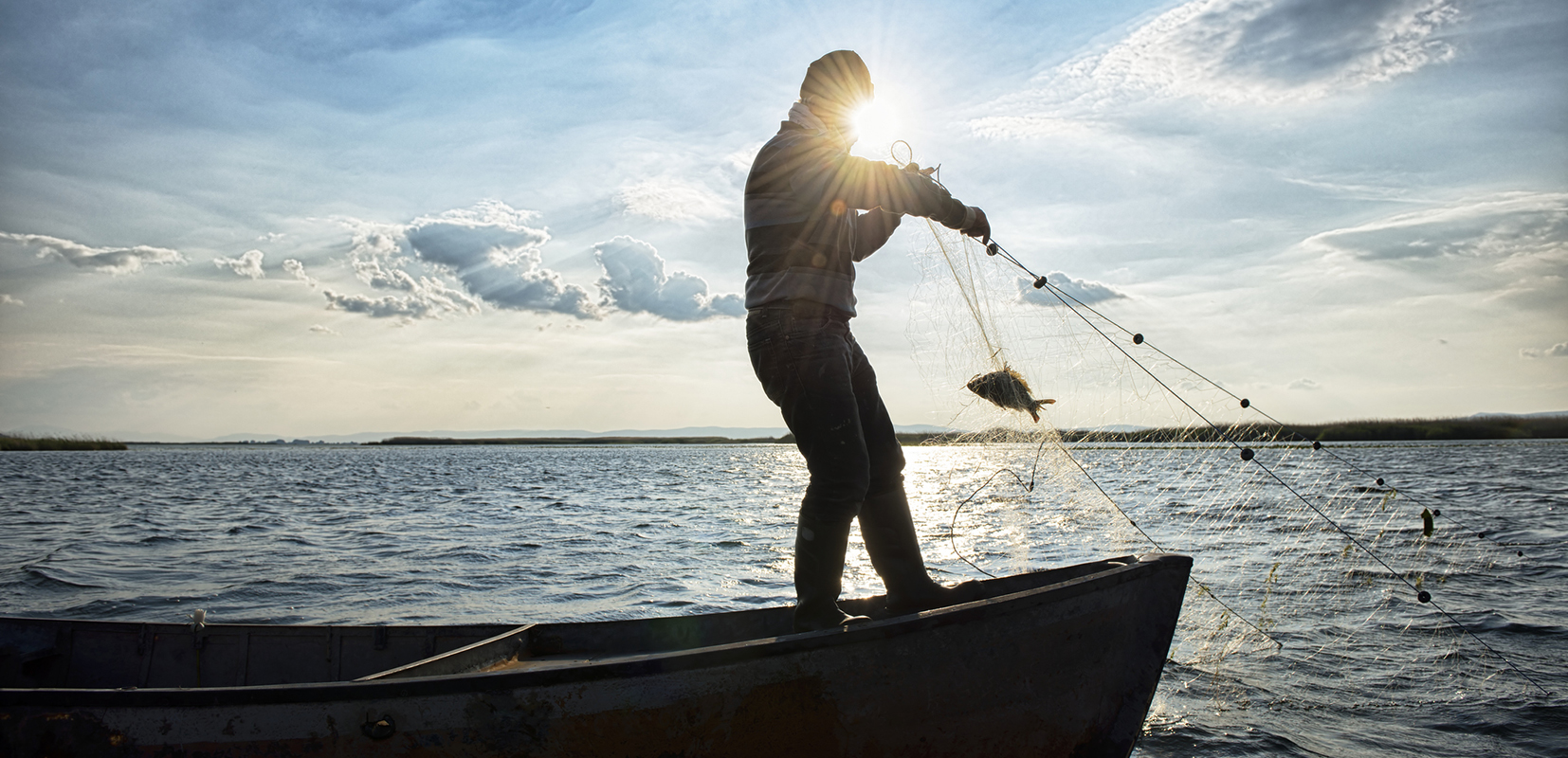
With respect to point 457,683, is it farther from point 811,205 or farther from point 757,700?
point 811,205

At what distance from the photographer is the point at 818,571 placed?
3.27 metres

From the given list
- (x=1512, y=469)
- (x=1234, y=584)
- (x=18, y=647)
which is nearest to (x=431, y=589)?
(x=18, y=647)

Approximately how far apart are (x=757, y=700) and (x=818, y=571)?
542mm

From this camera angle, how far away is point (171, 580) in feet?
38.1

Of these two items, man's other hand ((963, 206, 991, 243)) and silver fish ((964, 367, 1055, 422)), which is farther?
silver fish ((964, 367, 1055, 422))

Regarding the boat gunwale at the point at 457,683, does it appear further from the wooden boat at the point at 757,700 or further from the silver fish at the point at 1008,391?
the silver fish at the point at 1008,391

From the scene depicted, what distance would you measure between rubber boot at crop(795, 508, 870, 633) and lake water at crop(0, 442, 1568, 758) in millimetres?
2409

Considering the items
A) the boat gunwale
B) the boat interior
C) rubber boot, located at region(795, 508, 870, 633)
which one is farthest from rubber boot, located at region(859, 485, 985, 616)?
the boat interior

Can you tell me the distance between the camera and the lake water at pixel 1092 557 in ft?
19.2

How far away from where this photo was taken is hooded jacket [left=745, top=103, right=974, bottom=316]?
10.0ft

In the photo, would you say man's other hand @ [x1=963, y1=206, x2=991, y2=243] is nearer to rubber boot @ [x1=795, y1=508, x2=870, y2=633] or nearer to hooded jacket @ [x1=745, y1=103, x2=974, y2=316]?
hooded jacket @ [x1=745, y1=103, x2=974, y2=316]

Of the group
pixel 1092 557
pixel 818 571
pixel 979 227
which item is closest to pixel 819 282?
pixel 979 227

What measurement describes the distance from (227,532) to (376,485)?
18795 millimetres

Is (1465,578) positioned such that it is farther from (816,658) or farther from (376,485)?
(376,485)
